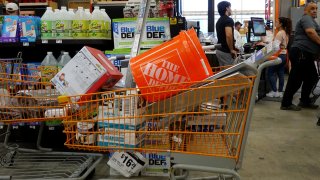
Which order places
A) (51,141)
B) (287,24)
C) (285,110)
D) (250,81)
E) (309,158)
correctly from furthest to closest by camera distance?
(287,24), (285,110), (51,141), (309,158), (250,81)

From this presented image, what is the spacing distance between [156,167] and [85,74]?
1307 millimetres

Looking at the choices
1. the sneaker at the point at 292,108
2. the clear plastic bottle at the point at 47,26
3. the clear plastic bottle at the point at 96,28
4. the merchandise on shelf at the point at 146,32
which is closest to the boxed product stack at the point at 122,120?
the merchandise on shelf at the point at 146,32

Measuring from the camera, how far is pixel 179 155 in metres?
1.57

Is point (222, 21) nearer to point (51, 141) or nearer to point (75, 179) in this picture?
point (51, 141)

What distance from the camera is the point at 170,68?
1.63m

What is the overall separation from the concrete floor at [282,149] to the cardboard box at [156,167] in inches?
10.3

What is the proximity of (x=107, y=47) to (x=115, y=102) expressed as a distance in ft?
Answer: 6.20

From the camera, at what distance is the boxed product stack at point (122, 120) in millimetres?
1636

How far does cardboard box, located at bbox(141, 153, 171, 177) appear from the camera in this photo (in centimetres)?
283

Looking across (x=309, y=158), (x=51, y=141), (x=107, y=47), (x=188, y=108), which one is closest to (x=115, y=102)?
(x=188, y=108)

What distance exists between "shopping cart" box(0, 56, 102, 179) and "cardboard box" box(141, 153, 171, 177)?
0.40 metres

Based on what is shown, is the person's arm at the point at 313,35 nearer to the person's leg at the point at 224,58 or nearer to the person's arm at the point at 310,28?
the person's arm at the point at 310,28

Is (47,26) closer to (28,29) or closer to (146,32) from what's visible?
(28,29)

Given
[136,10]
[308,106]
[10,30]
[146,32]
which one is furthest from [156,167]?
[308,106]
